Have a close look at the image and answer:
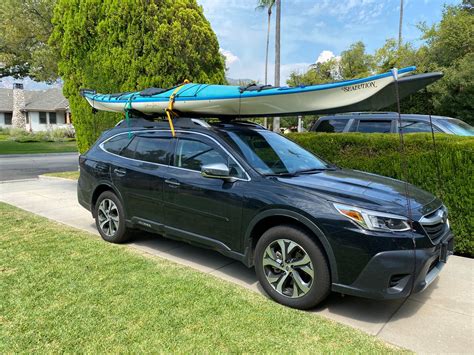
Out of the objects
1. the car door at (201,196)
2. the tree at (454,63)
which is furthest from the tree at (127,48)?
the tree at (454,63)

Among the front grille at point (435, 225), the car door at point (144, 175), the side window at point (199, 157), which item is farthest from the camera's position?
the car door at point (144, 175)

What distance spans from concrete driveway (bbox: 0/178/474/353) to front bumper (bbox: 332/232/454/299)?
0.36m

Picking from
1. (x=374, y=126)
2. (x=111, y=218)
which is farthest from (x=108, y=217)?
(x=374, y=126)

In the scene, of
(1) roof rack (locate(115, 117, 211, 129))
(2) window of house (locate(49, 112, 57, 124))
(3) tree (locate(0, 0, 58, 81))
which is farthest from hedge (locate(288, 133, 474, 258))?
(2) window of house (locate(49, 112, 57, 124))

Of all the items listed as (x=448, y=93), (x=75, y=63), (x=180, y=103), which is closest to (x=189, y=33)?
(x=75, y=63)

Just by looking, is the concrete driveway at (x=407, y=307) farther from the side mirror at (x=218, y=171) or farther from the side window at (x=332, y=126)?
the side window at (x=332, y=126)

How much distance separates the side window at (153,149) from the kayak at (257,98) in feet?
1.43

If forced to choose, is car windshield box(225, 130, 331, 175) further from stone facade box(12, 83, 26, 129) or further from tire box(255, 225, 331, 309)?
stone facade box(12, 83, 26, 129)

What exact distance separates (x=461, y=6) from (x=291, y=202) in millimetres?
27461

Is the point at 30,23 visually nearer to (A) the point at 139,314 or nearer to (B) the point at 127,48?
(B) the point at 127,48

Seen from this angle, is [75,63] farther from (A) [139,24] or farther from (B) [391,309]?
(B) [391,309]

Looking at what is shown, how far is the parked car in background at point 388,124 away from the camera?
7.46m

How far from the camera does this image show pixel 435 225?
3381 mm

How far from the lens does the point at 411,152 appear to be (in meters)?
5.44
